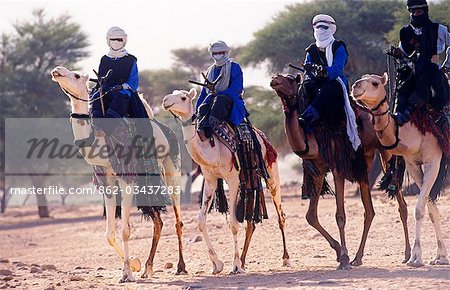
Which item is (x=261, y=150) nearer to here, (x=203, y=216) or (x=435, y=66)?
(x=203, y=216)

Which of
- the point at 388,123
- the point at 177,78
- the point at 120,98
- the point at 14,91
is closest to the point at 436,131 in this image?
the point at 388,123

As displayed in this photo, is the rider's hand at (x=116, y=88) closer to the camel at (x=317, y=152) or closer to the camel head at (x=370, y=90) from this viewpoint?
the camel at (x=317, y=152)

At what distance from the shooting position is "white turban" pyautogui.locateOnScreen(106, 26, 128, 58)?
1248 centimetres

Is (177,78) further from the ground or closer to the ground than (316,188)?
further from the ground

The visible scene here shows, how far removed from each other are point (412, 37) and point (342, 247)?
2564 millimetres

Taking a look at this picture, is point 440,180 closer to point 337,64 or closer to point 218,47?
point 337,64

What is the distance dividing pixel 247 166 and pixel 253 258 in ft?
8.29

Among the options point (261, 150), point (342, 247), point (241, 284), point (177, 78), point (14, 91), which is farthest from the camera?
point (177, 78)

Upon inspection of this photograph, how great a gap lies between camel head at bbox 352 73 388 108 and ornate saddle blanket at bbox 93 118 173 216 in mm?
2679

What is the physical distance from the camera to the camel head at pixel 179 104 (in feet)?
38.1

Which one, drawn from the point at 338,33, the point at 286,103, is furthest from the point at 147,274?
the point at 338,33

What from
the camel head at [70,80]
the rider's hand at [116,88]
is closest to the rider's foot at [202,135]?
the rider's hand at [116,88]

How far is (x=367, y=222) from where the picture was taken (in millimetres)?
12078

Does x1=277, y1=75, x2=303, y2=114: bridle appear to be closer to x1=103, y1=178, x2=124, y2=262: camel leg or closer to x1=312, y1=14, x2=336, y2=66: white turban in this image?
x1=312, y1=14, x2=336, y2=66: white turban
